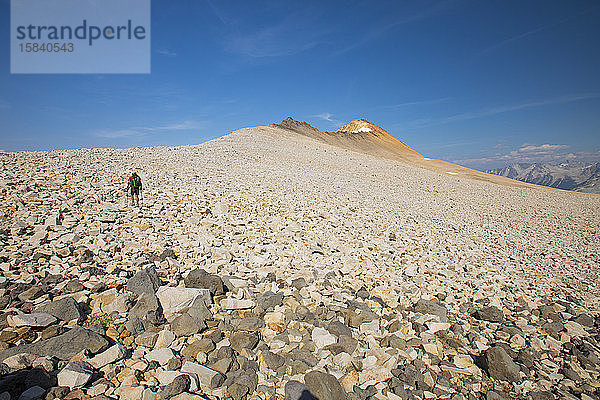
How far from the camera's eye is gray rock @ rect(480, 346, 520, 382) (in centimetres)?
434

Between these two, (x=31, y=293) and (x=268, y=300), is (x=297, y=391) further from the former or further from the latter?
(x=31, y=293)

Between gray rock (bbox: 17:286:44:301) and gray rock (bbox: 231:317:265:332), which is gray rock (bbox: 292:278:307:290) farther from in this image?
gray rock (bbox: 17:286:44:301)

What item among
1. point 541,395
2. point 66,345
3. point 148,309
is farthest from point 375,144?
point 66,345

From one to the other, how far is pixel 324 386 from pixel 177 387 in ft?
6.34

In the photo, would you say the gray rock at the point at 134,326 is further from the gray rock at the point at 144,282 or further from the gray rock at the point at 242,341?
the gray rock at the point at 242,341

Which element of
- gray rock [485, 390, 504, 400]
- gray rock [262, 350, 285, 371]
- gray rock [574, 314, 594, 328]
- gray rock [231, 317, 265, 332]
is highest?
gray rock [231, 317, 265, 332]

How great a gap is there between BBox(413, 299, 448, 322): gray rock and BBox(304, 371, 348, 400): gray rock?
3.08m

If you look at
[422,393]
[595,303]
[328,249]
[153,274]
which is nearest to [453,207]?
[595,303]

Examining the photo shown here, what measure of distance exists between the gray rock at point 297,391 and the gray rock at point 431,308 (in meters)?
3.42

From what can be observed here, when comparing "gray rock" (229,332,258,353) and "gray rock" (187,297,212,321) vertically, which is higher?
"gray rock" (187,297,212,321)

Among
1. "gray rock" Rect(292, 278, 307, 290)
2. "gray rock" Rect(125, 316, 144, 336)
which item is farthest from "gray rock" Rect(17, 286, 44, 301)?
"gray rock" Rect(292, 278, 307, 290)

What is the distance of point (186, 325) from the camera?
4660 mm

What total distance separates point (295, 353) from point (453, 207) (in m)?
18.0

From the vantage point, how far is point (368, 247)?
9.41 meters
